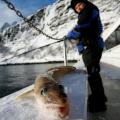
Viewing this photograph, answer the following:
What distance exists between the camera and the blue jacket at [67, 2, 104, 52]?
547 centimetres

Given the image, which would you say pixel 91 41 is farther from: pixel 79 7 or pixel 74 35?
pixel 79 7

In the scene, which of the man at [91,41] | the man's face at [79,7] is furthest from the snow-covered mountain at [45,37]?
the man's face at [79,7]

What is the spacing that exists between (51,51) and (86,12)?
5812 inches

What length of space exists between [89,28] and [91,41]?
0.21 m

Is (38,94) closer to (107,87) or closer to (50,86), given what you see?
(50,86)

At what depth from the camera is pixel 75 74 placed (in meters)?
6.21

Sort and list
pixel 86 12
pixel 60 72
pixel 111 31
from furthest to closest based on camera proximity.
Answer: pixel 111 31, pixel 60 72, pixel 86 12

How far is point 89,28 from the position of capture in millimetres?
5516

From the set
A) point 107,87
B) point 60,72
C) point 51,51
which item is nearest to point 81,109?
point 60,72

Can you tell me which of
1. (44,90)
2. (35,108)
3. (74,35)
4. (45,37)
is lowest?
(35,108)

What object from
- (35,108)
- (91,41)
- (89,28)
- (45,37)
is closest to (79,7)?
(89,28)

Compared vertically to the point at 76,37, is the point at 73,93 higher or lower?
lower

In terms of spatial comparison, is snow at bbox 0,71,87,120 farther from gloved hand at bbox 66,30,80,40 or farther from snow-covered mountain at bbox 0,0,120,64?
snow-covered mountain at bbox 0,0,120,64

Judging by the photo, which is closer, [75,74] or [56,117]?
[56,117]
